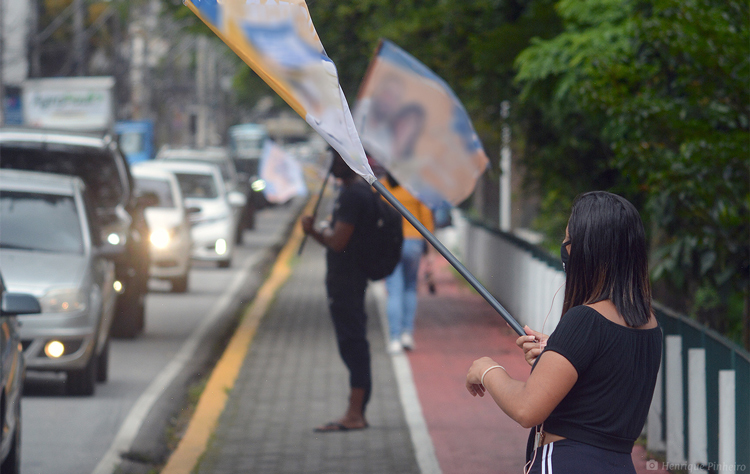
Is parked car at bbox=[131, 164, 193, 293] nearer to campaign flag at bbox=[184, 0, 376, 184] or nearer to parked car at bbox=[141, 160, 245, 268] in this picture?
parked car at bbox=[141, 160, 245, 268]

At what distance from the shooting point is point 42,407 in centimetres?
824

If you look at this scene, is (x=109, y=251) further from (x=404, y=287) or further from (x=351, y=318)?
(x=351, y=318)

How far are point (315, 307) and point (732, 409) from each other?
9797 millimetres

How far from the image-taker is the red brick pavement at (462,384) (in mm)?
6758

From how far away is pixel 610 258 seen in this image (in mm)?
2961

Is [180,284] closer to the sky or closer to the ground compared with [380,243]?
closer to the ground

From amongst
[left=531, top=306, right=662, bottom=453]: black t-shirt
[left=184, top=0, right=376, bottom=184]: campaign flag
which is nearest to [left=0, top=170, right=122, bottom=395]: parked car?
[left=184, top=0, right=376, bottom=184]: campaign flag

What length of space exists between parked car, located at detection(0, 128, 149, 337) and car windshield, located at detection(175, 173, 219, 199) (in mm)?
7620

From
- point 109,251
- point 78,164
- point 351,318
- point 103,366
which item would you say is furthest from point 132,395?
point 78,164

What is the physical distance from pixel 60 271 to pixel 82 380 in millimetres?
870

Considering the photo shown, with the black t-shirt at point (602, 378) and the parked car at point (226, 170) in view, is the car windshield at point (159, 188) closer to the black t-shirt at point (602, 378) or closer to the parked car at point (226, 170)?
the parked car at point (226, 170)

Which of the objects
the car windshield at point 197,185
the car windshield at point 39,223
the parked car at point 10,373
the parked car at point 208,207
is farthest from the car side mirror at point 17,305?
the car windshield at point 197,185

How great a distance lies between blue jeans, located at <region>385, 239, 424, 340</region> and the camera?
10133 mm

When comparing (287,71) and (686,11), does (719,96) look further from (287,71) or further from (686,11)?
(287,71)
